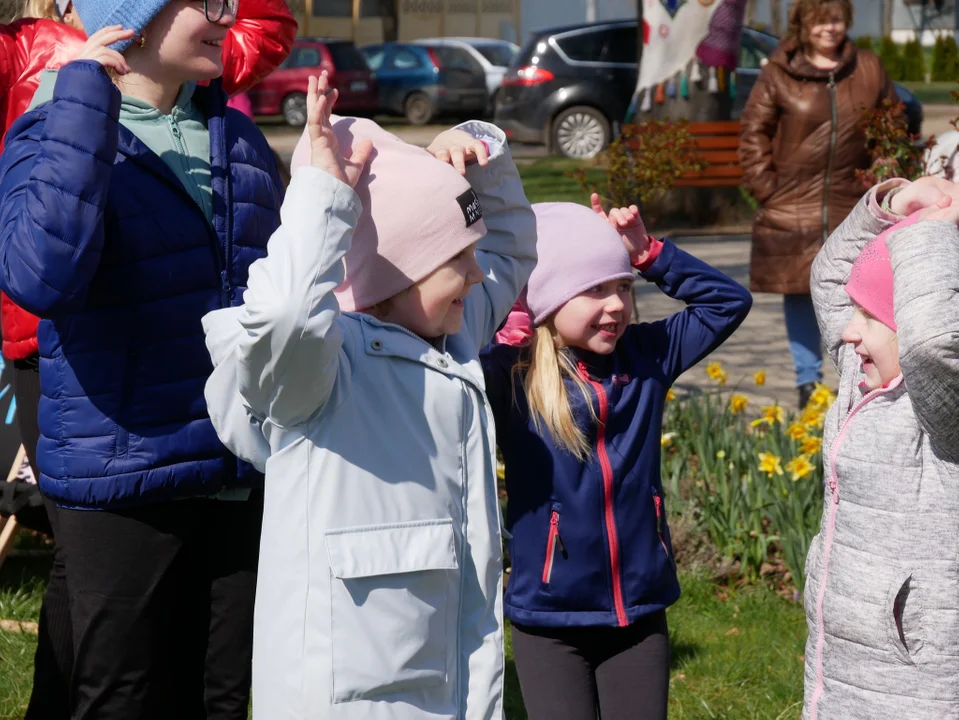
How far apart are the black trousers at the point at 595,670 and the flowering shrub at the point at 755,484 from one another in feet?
5.32

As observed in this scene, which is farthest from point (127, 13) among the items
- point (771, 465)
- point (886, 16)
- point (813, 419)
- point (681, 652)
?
Answer: point (886, 16)

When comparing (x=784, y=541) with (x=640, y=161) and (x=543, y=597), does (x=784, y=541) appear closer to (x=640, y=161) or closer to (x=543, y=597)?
(x=543, y=597)

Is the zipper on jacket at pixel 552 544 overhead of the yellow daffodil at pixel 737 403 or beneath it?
overhead

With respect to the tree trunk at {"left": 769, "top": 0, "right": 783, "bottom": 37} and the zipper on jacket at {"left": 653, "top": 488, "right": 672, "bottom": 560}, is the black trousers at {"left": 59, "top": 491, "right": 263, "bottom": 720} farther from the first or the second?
the tree trunk at {"left": 769, "top": 0, "right": 783, "bottom": 37}

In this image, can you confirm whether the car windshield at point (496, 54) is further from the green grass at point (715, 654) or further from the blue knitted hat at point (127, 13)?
the blue knitted hat at point (127, 13)

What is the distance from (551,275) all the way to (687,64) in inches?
364

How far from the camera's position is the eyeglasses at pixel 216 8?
269cm

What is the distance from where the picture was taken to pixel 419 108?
1053 inches

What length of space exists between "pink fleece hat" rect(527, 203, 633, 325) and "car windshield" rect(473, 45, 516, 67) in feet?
78.6

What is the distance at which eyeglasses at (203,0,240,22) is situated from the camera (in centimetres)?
269

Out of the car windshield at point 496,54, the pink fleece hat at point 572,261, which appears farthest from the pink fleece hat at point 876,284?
the car windshield at point 496,54

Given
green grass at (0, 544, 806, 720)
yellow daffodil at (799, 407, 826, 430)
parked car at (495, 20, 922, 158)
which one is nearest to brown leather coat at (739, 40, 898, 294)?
yellow daffodil at (799, 407, 826, 430)

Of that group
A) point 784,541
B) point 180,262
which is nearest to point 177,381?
point 180,262

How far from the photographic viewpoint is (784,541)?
4.53 m
